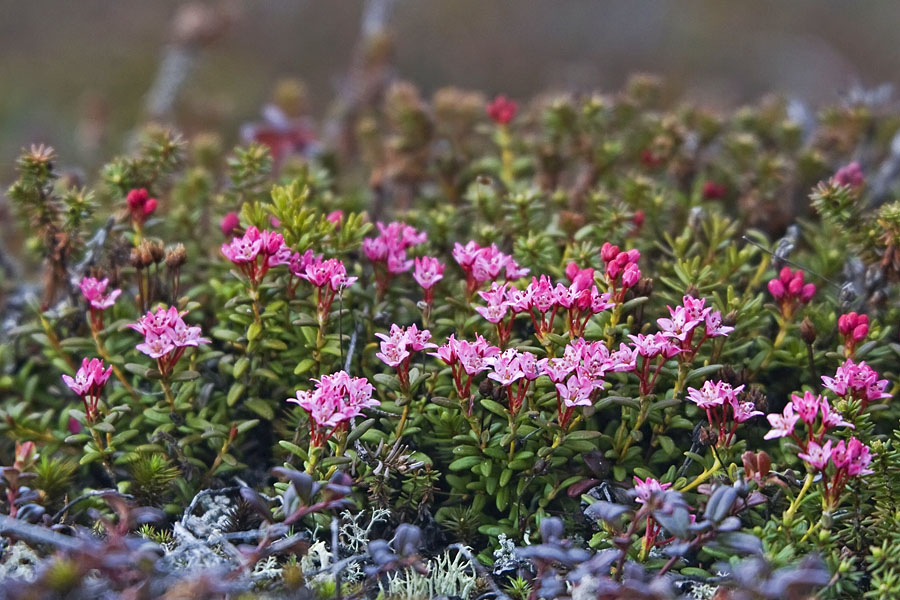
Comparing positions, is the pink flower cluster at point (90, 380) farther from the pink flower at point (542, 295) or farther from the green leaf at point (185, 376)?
the pink flower at point (542, 295)

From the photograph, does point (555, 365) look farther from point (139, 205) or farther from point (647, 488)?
point (139, 205)

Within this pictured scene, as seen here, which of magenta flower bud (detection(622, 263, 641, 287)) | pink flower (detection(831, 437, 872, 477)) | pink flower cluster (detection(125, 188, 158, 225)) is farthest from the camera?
pink flower cluster (detection(125, 188, 158, 225))

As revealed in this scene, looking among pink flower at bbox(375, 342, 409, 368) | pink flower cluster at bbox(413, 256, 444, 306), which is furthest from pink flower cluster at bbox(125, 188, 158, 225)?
pink flower at bbox(375, 342, 409, 368)

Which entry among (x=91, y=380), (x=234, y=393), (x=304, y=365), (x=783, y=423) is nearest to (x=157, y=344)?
(x=91, y=380)

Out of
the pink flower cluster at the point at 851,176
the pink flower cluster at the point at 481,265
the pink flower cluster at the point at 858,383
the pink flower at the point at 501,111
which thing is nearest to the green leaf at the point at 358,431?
the pink flower cluster at the point at 481,265

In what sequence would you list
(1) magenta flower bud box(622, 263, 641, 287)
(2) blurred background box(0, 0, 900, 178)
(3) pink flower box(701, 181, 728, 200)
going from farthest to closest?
(2) blurred background box(0, 0, 900, 178) < (3) pink flower box(701, 181, 728, 200) < (1) magenta flower bud box(622, 263, 641, 287)

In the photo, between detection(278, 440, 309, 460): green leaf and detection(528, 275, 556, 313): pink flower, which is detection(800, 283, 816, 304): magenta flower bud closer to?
detection(528, 275, 556, 313): pink flower
